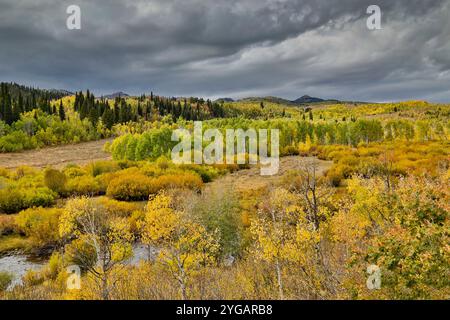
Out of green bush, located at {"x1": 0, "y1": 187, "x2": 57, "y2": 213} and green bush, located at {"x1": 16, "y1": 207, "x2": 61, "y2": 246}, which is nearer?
green bush, located at {"x1": 16, "y1": 207, "x2": 61, "y2": 246}

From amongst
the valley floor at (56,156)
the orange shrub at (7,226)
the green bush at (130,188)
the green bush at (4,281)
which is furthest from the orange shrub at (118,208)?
the valley floor at (56,156)

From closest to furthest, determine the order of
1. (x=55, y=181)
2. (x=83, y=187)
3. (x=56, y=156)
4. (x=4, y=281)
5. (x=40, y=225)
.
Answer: (x=4, y=281) < (x=40, y=225) < (x=55, y=181) < (x=83, y=187) < (x=56, y=156)

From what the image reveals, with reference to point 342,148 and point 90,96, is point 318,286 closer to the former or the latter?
point 342,148

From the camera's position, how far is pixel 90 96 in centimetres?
17488

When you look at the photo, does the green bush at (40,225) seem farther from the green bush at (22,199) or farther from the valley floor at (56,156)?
the valley floor at (56,156)

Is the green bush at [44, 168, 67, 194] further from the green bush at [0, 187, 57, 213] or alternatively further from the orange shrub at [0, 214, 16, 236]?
the orange shrub at [0, 214, 16, 236]

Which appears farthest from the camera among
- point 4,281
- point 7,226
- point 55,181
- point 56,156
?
point 56,156

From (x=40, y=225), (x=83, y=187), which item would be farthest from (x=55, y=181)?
(x=40, y=225)

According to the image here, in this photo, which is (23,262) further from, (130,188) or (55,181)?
(55,181)

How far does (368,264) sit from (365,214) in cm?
1223

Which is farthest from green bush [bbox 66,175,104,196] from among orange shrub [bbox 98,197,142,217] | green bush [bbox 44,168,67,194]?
orange shrub [bbox 98,197,142,217]

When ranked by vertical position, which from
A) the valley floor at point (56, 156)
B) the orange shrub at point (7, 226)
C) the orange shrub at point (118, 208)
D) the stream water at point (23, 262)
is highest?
the valley floor at point (56, 156)

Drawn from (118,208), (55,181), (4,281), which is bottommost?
(4,281)
